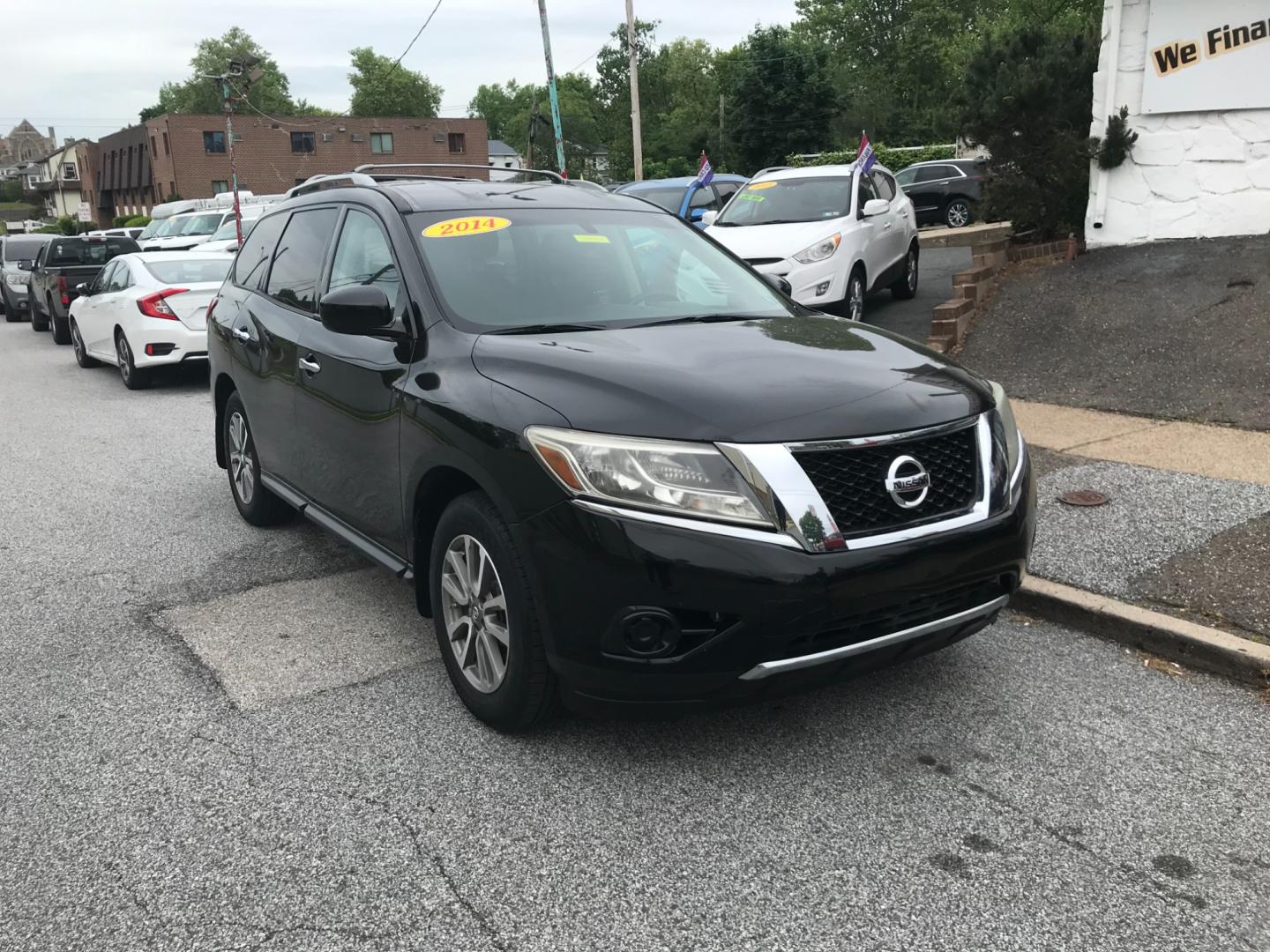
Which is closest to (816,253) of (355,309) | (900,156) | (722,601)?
(355,309)

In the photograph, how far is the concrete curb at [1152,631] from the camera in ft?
13.2

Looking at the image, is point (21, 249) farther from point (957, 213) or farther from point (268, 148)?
point (268, 148)

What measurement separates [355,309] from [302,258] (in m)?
1.54

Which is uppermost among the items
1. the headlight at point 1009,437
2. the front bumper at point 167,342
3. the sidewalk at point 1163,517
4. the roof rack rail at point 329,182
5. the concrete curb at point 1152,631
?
the roof rack rail at point 329,182

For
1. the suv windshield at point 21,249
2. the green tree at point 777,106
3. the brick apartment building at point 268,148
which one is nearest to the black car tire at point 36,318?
the suv windshield at point 21,249

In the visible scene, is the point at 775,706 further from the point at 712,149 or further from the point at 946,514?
the point at 712,149

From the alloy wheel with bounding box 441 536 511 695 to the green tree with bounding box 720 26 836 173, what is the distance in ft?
157

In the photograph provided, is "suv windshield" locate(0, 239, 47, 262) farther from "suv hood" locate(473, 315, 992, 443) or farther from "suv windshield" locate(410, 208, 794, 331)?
"suv hood" locate(473, 315, 992, 443)

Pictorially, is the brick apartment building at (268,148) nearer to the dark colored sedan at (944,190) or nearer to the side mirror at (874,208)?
Answer: the dark colored sedan at (944,190)

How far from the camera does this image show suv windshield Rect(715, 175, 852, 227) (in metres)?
11.9

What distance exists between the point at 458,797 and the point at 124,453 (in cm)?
662

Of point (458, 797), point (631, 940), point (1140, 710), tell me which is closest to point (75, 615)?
point (458, 797)

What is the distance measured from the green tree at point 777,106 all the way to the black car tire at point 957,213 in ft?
85.3

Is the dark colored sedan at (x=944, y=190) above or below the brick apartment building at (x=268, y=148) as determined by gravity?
below
